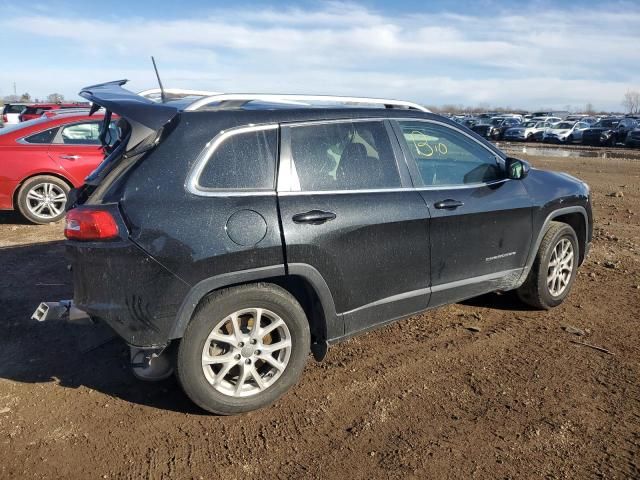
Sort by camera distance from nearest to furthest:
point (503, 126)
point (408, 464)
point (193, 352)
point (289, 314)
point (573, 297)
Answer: point (408, 464) → point (193, 352) → point (289, 314) → point (573, 297) → point (503, 126)

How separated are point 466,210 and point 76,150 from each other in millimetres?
6601

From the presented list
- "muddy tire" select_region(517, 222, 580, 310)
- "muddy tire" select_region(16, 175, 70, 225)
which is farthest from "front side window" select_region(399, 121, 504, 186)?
"muddy tire" select_region(16, 175, 70, 225)

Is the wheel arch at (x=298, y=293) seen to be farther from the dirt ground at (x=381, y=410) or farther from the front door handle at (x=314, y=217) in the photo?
the dirt ground at (x=381, y=410)

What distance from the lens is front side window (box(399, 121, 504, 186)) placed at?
13.4ft

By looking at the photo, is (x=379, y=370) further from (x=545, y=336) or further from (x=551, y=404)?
(x=545, y=336)

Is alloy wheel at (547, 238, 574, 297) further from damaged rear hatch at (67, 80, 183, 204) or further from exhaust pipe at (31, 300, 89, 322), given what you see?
exhaust pipe at (31, 300, 89, 322)

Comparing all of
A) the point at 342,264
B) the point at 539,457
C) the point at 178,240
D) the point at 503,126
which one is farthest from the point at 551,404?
the point at 503,126

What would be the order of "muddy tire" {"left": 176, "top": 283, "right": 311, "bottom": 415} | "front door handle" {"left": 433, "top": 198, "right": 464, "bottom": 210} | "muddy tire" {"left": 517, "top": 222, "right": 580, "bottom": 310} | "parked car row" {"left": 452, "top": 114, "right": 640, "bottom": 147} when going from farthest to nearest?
"parked car row" {"left": 452, "top": 114, "right": 640, "bottom": 147}
"muddy tire" {"left": 517, "top": 222, "right": 580, "bottom": 310}
"front door handle" {"left": 433, "top": 198, "right": 464, "bottom": 210}
"muddy tire" {"left": 176, "top": 283, "right": 311, "bottom": 415}

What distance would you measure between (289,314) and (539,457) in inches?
61.4

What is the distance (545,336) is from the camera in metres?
4.53

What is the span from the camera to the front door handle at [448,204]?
401 centimetres

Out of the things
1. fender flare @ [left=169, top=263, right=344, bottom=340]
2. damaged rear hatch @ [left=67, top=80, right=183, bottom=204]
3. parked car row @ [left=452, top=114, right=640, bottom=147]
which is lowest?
parked car row @ [left=452, top=114, right=640, bottom=147]

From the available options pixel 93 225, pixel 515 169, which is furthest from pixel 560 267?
pixel 93 225

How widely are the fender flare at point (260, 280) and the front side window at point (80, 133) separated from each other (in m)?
6.55
